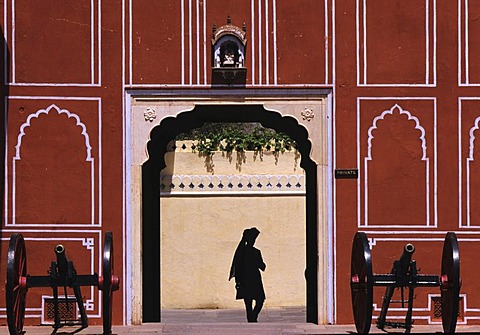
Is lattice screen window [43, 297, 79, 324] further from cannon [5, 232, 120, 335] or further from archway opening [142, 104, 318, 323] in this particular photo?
archway opening [142, 104, 318, 323]

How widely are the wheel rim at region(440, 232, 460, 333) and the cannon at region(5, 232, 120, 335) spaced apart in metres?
2.75

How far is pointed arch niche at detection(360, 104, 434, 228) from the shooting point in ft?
38.3

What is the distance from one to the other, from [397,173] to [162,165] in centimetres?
288

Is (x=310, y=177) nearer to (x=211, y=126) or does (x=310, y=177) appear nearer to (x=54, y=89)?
(x=54, y=89)

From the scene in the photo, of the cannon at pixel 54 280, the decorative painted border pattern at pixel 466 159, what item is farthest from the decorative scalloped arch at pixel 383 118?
the cannon at pixel 54 280

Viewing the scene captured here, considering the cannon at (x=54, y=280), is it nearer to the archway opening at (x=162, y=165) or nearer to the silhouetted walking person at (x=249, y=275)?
the archway opening at (x=162, y=165)

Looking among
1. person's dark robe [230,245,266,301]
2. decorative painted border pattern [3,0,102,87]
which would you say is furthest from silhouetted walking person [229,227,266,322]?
decorative painted border pattern [3,0,102,87]

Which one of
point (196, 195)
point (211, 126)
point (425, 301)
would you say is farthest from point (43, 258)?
point (211, 126)

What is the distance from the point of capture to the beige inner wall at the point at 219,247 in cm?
1784

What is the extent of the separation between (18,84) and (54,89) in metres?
0.33

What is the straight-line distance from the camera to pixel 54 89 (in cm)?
1162

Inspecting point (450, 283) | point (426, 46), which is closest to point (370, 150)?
point (426, 46)

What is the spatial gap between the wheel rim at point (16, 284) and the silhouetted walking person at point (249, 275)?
413cm

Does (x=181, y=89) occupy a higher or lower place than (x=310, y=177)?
higher
